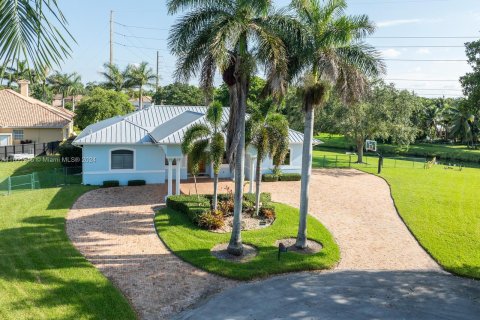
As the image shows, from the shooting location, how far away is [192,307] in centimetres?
1071

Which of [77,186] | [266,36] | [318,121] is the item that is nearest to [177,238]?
[266,36]

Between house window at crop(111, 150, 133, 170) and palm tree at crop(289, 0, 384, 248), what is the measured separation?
45.5ft

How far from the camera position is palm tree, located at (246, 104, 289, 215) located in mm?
17297

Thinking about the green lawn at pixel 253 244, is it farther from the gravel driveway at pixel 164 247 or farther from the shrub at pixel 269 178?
the shrub at pixel 269 178

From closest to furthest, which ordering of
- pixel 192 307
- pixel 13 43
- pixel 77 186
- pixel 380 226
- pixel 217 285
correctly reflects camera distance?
pixel 13 43 → pixel 192 307 → pixel 217 285 → pixel 380 226 → pixel 77 186

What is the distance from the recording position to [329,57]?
43.5ft

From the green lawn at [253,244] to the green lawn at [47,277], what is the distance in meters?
3.36

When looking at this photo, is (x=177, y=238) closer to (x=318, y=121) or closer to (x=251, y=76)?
(x=251, y=76)

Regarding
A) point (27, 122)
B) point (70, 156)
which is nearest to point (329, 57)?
point (70, 156)

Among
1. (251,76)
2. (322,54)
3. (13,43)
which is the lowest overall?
(13,43)

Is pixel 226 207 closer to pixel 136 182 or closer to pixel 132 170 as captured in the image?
pixel 136 182

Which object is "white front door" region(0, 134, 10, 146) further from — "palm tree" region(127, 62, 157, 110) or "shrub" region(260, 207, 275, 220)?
"shrub" region(260, 207, 275, 220)

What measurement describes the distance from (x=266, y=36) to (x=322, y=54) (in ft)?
7.59

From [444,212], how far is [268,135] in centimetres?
1075
